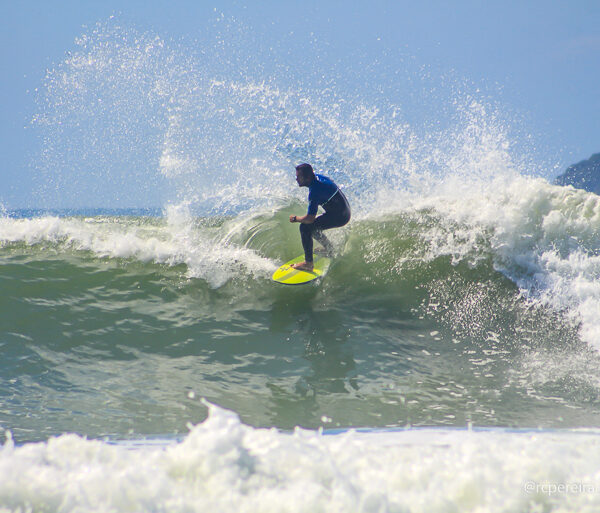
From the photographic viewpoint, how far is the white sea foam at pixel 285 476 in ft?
5.01

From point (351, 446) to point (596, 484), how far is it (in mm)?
861

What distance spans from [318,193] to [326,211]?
37 cm

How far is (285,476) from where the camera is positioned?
1.64 meters

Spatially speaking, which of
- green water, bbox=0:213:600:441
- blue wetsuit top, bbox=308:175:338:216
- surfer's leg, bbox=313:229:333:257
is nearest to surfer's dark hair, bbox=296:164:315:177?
blue wetsuit top, bbox=308:175:338:216

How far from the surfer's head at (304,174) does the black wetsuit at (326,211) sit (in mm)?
140

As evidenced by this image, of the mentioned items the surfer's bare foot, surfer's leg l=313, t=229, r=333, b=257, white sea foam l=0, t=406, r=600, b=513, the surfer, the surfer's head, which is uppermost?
the surfer's head

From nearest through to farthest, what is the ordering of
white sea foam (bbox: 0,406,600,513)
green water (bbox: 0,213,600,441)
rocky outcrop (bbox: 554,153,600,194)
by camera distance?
white sea foam (bbox: 0,406,600,513) < green water (bbox: 0,213,600,441) < rocky outcrop (bbox: 554,153,600,194)

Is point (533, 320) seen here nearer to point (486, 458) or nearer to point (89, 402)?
point (486, 458)

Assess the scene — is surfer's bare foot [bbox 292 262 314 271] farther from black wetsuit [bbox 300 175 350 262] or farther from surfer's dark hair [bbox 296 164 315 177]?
surfer's dark hair [bbox 296 164 315 177]

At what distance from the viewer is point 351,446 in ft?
6.18

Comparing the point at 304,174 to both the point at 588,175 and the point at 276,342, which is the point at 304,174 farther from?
the point at 588,175

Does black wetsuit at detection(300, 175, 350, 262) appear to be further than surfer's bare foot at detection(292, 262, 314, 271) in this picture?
No

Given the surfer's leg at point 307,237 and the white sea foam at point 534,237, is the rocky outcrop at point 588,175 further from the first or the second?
the surfer's leg at point 307,237

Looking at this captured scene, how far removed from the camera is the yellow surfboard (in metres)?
6.56
